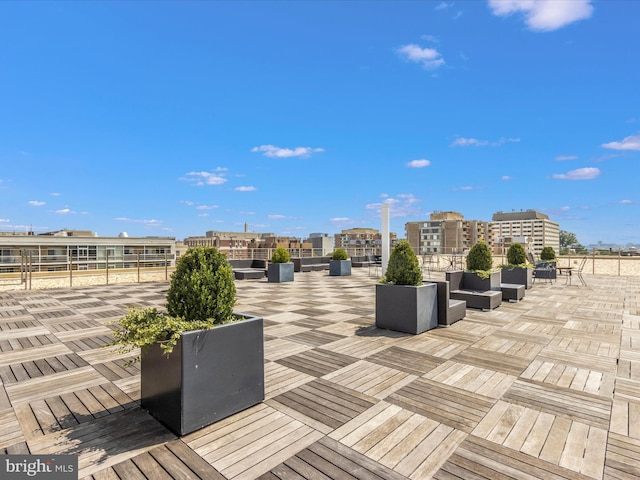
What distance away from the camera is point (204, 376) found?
2.33m

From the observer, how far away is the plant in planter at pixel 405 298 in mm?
4961

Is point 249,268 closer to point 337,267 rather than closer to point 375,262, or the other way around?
point 337,267

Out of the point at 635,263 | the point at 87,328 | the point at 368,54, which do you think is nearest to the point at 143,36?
the point at 368,54

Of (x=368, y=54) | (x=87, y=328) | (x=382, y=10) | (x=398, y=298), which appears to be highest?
(x=368, y=54)

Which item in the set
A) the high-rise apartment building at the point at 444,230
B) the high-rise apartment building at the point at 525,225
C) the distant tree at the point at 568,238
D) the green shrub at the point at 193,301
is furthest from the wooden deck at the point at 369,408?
the distant tree at the point at 568,238

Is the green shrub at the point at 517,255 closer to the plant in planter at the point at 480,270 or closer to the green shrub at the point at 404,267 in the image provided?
the plant in planter at the point at 480,270

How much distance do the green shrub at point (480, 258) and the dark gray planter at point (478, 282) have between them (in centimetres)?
18

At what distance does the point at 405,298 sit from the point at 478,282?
3.45 meters

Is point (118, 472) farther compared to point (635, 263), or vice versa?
point (635, 263)

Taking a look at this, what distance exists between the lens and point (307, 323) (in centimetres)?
580

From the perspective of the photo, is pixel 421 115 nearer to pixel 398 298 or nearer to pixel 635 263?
pixel 635 263

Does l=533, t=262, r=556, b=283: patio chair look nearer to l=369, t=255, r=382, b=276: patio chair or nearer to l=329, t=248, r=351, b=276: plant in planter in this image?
l=369, t=255, r=382, b=276: patio chair

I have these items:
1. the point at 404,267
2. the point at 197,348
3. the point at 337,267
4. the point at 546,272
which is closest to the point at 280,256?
the point at 337,267

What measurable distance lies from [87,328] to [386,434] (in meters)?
5.69
